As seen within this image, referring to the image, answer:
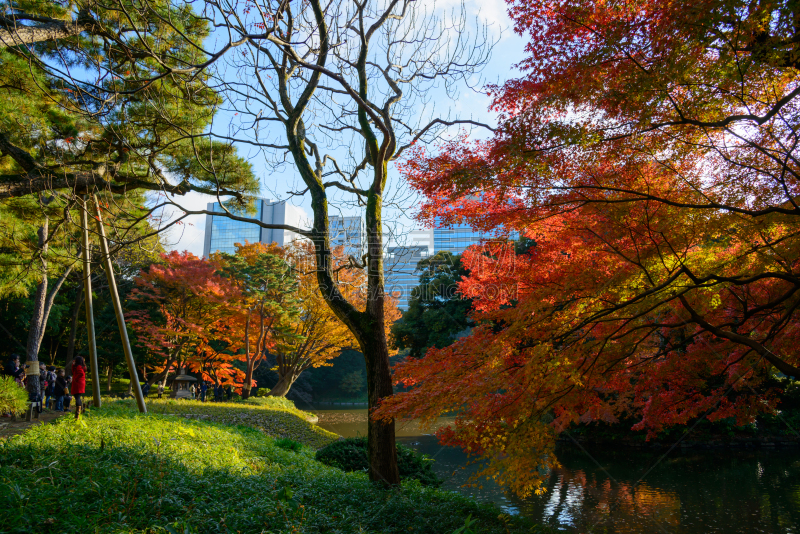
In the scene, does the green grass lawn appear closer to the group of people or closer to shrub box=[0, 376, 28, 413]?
the group of people

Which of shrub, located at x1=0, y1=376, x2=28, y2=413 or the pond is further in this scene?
shrub, located at x1=0, y1=376, x2=28, y2=413

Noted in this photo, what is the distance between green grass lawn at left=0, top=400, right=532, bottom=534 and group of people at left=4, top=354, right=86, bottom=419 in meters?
1.41

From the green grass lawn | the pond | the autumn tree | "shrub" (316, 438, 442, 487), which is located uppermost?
the autumn tree

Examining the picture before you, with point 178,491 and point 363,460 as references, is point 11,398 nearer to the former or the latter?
point 178,491

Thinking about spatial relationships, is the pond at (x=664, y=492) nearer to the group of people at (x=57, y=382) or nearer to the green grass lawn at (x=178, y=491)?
the green grass lawn at (x=178, y=491)

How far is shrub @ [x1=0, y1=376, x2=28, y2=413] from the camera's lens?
709 centimetres

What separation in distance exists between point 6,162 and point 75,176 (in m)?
3.35

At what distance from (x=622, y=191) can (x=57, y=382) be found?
11457mm

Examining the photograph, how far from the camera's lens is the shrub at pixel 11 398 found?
709cm

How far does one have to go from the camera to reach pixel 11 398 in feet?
23.6

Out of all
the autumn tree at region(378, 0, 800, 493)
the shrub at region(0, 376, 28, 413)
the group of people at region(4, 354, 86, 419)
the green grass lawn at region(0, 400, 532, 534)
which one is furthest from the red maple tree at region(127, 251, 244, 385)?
the autumn tree at region(378, 0, 800, 493)

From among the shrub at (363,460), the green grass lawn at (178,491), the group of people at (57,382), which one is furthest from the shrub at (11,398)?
the shrub at (363,460)

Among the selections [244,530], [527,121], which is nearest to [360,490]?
[244,530]

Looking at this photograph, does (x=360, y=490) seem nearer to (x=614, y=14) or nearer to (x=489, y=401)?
(x=489, y=401)
